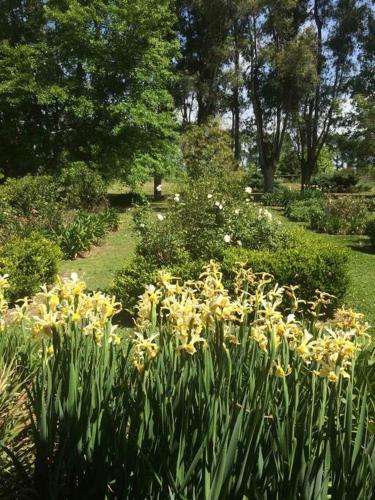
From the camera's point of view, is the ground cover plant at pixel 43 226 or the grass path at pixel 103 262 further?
the grass path at pixel 103 262

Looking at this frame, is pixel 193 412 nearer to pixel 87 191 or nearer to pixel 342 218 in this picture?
pixel 87 191

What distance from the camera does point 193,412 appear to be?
1646mm

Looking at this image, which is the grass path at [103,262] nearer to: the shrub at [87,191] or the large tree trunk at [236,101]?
the shrub at [87,191]

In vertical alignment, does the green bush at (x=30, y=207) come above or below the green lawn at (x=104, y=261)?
above

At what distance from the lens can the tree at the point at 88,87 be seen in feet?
61.6

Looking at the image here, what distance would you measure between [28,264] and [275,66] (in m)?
25.0

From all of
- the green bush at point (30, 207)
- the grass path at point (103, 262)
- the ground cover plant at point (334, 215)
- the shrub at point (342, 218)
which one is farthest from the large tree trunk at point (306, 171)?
the green bush at point (30, 207)

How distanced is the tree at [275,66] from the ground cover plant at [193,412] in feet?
92.5

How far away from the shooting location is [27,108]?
21000 mm

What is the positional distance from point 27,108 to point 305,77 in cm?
1604

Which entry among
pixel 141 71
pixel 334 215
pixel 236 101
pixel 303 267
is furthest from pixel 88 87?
pixel 303 267

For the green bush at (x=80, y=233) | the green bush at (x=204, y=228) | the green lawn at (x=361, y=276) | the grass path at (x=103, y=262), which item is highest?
the green bush at (x=204, y=228)

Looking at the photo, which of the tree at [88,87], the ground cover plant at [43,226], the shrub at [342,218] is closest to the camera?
the ground cover plant at [43,226]

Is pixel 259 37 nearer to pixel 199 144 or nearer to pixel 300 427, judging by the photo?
pixel 199 144
